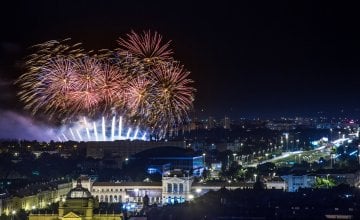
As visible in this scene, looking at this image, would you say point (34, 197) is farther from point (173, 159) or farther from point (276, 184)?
point (173, 159)

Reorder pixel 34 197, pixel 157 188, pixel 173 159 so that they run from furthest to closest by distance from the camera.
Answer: pixel 173 159 < pixel 157 188 < pixel 34 197

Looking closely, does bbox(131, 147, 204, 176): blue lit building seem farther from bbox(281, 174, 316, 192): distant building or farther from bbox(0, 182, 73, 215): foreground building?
bbox(0, 182, 73, 215): foreground building

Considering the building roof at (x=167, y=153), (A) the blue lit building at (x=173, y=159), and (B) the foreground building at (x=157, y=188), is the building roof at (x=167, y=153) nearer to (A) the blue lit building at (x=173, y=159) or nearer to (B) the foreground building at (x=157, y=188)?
(A) the blue lit building at (x=173, y=159)

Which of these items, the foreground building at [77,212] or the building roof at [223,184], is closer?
the foreground building at [77,212]

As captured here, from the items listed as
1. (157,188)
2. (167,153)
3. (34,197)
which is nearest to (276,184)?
(157,188)

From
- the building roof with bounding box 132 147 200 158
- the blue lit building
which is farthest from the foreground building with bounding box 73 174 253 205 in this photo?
the building roof with bounding box 132 147 200 158

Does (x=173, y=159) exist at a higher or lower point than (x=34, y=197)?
higher

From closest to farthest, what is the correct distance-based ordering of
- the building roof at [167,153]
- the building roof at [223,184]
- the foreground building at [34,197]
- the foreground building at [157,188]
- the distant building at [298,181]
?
the foreground building at [34,197] → the foreground building at [157,188] → the building roof at [223,184] → the distant building at [298,181] → the building roof at [167,153]

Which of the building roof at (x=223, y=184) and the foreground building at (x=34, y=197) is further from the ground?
the building roof at (x=223, y=184)

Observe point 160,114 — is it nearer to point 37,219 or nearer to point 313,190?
point 37,219

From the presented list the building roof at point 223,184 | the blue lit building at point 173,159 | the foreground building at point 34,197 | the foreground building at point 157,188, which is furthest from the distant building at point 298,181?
the foreground building at point 34,197

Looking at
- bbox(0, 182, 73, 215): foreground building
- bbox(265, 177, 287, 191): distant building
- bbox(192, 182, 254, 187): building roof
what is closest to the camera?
bbox(0, 182, 73, 215): foreground building
